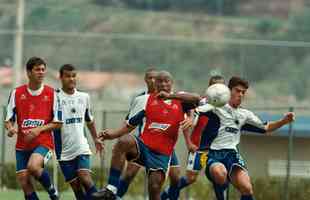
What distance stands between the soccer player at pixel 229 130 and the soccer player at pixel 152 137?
39 centimetres

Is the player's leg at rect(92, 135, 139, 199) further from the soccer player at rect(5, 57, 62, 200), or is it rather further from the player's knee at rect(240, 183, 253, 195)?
the player's knee at rect(240, 183, 253, 195)

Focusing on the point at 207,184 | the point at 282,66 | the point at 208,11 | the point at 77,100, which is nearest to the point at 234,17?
the point at 208,11

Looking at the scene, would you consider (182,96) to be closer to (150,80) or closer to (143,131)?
(143,131)

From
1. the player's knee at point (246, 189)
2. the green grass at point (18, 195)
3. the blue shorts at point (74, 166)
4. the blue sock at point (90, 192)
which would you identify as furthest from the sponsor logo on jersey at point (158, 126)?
the green grass at point (18, 195)

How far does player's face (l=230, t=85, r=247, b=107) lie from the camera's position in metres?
15.9

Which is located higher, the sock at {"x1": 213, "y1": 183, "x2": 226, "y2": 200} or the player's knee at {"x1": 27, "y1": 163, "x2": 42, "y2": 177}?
the player's knee at {"x1": 27, "y1": 163, "x2": 42, "y2": 177}

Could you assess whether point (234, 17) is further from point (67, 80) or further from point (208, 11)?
point (67, 80)

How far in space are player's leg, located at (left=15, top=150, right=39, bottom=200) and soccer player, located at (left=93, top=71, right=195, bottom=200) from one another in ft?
3.07

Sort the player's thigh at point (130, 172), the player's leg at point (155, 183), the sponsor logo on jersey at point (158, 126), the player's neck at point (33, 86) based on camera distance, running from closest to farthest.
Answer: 1. the player's leg at point (155, 183)
2. the sponsor logo on jersey at point (158, 126)
3. the player's neck at point (33, 86)
4. the player's thigh at point (130, 172)

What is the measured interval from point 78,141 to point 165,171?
1633 mm

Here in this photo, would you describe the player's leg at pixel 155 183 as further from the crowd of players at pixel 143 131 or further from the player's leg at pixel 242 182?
the player's leg at pixel 242 182

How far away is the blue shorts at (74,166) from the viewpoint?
56.2 ft

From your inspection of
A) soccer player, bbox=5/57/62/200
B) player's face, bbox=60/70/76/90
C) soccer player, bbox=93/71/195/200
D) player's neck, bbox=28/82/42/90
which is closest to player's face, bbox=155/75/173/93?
soccer player, bbox=93/71/195/200

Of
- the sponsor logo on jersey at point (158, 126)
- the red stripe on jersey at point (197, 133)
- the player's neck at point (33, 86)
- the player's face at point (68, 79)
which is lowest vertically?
the red stripe on jersey at point (197, 133)
